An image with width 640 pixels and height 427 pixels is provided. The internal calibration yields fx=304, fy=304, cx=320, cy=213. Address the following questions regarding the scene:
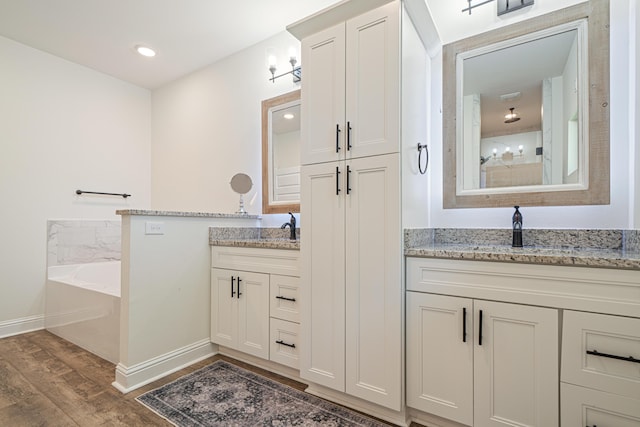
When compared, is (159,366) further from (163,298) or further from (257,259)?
(257,259)

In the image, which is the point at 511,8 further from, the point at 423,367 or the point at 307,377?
the point at 307,377

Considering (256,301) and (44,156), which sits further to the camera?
(44,156)

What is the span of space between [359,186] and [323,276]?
547 millimetres

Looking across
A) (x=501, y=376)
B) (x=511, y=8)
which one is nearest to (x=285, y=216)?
(x=501, y=376)

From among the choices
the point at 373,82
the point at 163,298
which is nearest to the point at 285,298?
the point at 163,298

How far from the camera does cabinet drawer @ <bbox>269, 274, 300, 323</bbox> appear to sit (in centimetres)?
192

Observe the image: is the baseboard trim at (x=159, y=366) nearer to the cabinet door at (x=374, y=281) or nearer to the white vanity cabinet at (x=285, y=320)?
the white vanity cabinet at (x=285, y=320)

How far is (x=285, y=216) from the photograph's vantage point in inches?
104

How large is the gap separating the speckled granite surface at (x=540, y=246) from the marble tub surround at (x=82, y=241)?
11.0 ft

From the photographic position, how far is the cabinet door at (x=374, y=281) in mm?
1504

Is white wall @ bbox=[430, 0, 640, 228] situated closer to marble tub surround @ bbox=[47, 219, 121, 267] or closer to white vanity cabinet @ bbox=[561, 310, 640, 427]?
white vanity cabinet @ bbox=[561, 310, 640, 427]

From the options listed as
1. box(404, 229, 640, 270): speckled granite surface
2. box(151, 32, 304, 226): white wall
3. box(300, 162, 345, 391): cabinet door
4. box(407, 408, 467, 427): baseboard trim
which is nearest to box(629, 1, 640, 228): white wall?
box(404, 229, 640, 270): speckled granite surface

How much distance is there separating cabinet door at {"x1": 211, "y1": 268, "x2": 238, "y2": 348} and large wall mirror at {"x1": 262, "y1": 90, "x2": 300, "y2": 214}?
71cm

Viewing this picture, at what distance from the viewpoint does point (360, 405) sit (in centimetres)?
164
